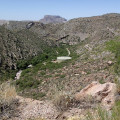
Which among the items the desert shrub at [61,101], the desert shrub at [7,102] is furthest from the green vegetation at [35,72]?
the desert shrub at [61,101]

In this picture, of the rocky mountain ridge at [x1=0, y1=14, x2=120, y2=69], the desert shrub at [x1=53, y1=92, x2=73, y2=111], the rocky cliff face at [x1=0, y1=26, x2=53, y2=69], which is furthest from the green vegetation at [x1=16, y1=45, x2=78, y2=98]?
the desert shrub at [x1=53, y1=92, x2=73, y2=111]

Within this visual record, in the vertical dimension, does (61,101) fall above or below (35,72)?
above

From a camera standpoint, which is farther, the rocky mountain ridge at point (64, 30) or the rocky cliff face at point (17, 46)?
the rocky mountain ridge at point (64, 30)

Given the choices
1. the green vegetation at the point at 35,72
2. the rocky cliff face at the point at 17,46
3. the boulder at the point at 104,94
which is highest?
the boulder at the point at 104,94

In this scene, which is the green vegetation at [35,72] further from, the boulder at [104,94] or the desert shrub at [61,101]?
the desert shrub at [61,101]

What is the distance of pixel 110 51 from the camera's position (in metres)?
25.2

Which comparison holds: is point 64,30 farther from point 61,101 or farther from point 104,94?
point 61,101

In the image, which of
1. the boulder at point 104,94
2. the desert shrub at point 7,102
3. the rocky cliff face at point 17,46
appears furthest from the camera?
the rocky cliff face at point 17,46

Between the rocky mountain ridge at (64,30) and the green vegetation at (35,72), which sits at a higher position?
the rocky mountain ridge at (64,30)

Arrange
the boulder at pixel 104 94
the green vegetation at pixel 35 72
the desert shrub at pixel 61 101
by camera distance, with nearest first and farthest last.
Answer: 1. the desert shrub at pixel 61 101
2. the boulder at pixel 104 94
3. the green vegetation at pixel 35 72

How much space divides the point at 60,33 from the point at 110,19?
12562mm

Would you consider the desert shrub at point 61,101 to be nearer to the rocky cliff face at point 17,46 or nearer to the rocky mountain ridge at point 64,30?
the rocky cliff face at point 17,46

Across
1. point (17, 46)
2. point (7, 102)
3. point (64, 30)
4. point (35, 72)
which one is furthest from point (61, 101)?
point (64, 30)

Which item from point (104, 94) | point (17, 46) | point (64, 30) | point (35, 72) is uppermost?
point (64, 30)
